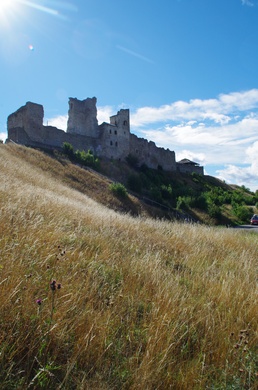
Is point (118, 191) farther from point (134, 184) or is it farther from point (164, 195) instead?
point (164, 195)

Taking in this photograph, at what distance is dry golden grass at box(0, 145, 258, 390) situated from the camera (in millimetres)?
2201

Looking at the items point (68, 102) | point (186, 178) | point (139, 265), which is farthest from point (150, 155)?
point (139, 265)

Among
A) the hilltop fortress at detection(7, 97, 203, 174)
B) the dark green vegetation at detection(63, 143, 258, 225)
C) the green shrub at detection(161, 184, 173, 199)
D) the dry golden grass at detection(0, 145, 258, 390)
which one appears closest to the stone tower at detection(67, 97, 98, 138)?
the hilltop fortress at detection(7, 97, 203, 174)

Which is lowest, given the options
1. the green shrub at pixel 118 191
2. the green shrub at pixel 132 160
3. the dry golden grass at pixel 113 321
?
the dry golden grass at pixel 113 321

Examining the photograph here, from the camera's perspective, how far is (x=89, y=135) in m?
49.3

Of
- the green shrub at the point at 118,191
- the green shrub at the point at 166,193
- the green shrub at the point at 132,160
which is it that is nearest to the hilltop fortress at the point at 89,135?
the green shrub at the point at 132,160

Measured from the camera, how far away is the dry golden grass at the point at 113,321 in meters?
2.20

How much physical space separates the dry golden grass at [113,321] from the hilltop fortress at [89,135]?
35.6 m

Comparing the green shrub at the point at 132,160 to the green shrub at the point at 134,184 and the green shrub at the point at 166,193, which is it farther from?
the green shrub at the point at 134,184

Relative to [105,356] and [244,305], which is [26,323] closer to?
[105,356]

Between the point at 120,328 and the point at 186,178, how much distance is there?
6156 cm

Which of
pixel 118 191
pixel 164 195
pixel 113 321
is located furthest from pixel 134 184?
pixel 113 321

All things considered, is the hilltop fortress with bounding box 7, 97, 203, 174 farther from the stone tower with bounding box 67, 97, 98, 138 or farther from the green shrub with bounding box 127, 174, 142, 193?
the green shrub with bounding box 127, 174, 142, 193

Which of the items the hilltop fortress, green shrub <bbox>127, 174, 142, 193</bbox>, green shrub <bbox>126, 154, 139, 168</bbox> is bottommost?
green shrub <bbox>127, 174, 142, 193</bbox>
